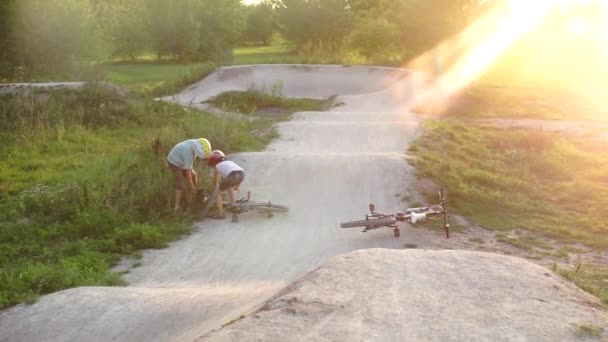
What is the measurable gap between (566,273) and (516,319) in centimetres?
255

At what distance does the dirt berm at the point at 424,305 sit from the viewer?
4031 mm

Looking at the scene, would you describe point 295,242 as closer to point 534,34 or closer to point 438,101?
point 438,101

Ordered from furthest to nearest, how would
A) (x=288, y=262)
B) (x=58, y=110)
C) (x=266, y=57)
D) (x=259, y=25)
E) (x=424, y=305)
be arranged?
1. (x=259, y=25)
2. (x=266, y=57)
3. (x=58, y=110)
4. (x=288, y=262)
5. (x=424, y=305)

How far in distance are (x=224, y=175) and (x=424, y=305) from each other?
4.94 m

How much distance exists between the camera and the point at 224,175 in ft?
29.2

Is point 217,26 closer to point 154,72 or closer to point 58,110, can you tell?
point 154,72

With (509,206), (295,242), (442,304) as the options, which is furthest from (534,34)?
(442,304)

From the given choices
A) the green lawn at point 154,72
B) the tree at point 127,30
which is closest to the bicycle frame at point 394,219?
the green lawn at point 154,72

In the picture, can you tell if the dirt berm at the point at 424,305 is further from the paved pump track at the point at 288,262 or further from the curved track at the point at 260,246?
the curved track at the point at 260,246

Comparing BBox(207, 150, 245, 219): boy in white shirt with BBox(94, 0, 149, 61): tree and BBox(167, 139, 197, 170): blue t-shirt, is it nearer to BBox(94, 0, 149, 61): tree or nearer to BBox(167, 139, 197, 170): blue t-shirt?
BBox(167, 139, 197, 170): blue t-shirt

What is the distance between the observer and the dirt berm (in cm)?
403

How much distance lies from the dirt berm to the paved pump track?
22 millimetres

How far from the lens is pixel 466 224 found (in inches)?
357

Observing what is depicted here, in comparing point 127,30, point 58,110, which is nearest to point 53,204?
point 58,110
